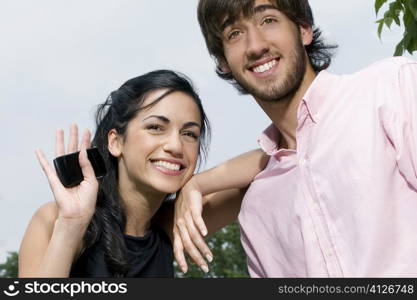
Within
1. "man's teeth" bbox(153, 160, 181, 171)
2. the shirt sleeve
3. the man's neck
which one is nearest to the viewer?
the shirt sleeve

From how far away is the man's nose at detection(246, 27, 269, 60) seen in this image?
13.7ft

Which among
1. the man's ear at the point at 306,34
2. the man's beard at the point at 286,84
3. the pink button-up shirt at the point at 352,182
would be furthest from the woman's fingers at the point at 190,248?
the man's ear at the point at 306,34

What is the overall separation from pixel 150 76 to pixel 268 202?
5.23 ft

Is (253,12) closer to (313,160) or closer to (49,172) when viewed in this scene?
(313,160)

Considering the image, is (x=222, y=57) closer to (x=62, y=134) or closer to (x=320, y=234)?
(x=62, y=134)

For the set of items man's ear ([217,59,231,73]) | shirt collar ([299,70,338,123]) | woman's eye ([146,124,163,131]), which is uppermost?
man's ear ([217,59,231,73])

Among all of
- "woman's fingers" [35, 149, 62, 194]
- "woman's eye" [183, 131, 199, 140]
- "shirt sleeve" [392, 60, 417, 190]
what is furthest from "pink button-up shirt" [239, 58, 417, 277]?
"woman's fingers" [35, 149, 62, 194]

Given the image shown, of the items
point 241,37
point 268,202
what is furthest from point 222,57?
point 268,202

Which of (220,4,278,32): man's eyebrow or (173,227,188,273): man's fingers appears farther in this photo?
(220,4,278,32): man's eyebrow

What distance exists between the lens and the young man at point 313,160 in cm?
356

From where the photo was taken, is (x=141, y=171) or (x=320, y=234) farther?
(x=141, y=171)

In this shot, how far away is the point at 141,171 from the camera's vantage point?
16.1ft

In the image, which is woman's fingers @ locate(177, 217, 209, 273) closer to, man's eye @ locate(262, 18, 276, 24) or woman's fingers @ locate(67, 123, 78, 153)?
woman's fingers @ locate(67, 123, 78, 153)

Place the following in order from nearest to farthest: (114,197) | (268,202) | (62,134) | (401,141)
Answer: (401,141) → (268,202) → (62,134) → (114,197)
